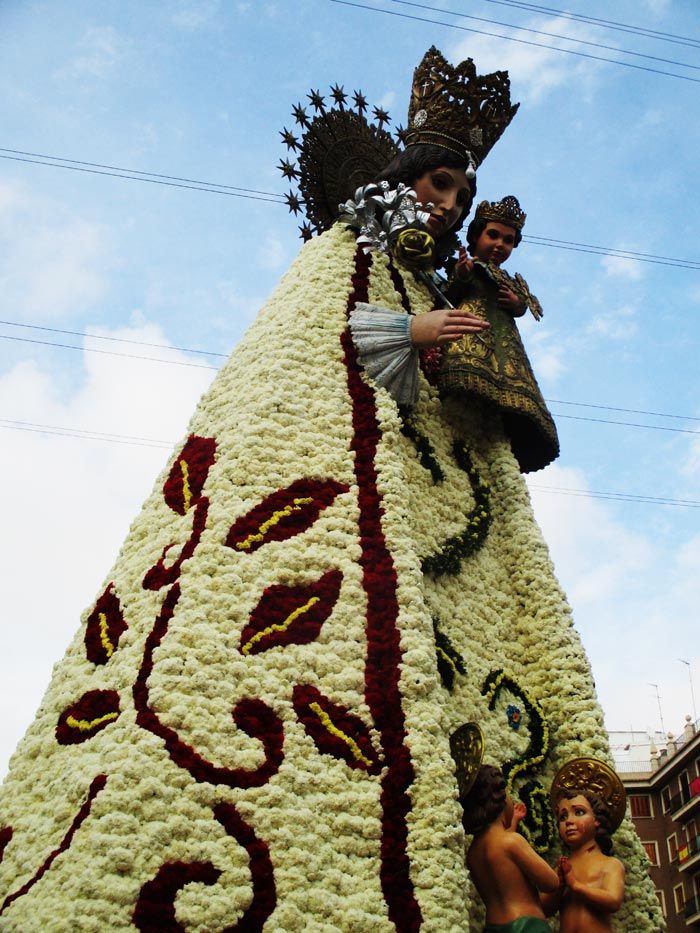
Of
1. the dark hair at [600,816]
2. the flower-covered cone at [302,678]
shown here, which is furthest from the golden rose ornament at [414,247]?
the dark hair at [600,816]

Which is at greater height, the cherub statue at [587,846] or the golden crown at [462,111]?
the golden crown at [462,111]

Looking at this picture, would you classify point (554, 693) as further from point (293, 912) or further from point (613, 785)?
point (293, 912)

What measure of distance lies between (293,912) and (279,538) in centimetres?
147

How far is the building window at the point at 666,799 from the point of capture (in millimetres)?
23281

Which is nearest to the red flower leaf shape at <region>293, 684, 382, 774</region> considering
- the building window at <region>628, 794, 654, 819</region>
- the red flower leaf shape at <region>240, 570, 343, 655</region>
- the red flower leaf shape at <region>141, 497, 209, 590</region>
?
the red flower leaf shape at <region>240, 570, 343, 655</region>

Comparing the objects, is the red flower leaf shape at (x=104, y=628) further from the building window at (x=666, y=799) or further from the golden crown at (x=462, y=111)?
Answer: the building window at (x=666, y=799)

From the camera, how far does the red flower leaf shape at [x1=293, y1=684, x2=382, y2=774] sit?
11.9ft

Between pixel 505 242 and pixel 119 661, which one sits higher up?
pixel 505 242

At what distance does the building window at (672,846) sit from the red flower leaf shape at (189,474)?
72.0 feet

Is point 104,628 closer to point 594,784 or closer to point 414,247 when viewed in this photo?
point 594,784

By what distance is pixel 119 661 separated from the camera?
3895 millimetres

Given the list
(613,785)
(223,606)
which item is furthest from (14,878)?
(613,785)

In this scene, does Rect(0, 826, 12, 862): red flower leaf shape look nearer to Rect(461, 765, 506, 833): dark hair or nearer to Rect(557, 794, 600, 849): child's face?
Rect(461, 765, 506, 833): dark hair

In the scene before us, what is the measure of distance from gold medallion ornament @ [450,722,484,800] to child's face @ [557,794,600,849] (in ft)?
1.64
